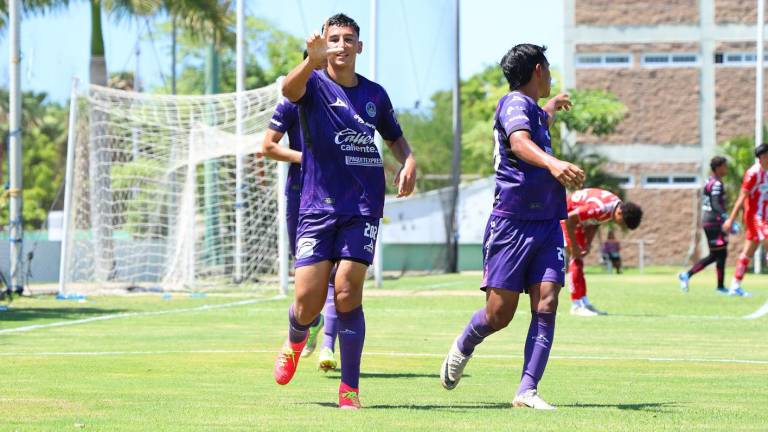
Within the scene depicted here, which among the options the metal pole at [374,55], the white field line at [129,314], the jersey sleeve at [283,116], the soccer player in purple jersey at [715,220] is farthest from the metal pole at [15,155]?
the jersey sleeve at [283,116]

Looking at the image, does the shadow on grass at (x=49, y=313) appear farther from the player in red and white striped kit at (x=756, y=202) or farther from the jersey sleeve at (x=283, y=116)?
the player in red and white striped kit at (x=756, y=202)

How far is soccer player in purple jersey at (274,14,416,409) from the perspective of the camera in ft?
26.0

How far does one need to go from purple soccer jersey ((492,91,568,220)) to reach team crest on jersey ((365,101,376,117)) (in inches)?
27.8

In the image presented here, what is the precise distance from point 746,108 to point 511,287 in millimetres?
51327

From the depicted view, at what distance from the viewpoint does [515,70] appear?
8.36 meters

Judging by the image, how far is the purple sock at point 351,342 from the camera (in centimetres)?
788

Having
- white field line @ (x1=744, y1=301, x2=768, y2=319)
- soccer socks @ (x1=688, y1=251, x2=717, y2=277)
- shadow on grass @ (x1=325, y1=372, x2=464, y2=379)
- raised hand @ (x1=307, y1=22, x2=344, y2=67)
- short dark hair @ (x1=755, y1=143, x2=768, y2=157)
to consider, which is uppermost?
short dark hair @ (x1=755, y1=143, x2=768, y2=157)

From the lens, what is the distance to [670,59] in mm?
57750

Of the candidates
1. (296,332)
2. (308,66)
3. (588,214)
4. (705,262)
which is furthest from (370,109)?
(705,262)

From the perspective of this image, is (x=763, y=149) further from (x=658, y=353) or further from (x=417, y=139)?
(x=417, y=139)

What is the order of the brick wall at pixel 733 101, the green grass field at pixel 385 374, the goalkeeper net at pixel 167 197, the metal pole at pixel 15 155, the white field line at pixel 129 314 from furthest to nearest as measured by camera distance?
the brick wall at pixel 733 101, the goalkeeper net at pixel 167 197, the metal pole at pixel 15 155, the white field line at pixel 129 314, the green grass field at pixel 385 374

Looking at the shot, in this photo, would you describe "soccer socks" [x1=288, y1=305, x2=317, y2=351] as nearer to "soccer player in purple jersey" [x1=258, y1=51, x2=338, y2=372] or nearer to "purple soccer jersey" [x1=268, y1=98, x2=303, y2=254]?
"soccer player in purple jersey" [x1=258, y1=51, x2=338, y2=372]

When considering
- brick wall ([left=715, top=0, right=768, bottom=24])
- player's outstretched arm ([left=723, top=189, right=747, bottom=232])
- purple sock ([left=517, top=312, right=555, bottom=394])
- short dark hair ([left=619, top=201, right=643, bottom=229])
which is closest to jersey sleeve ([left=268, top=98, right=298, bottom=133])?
purple sock ([left=517, top=312, right=555, bottom=394])

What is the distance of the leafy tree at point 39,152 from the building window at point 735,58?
35.8 metres
